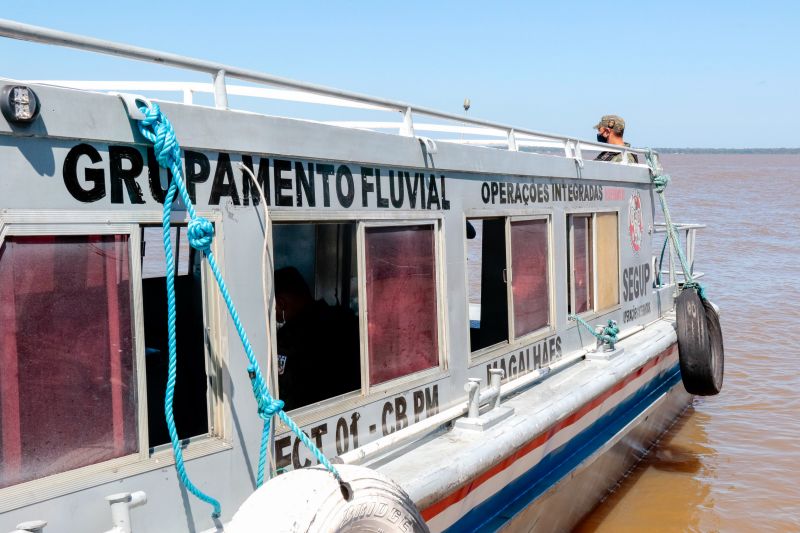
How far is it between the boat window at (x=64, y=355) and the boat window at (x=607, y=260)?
4.48 meters

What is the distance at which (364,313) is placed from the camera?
3.94 meters

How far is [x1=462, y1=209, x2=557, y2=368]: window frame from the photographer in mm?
4755

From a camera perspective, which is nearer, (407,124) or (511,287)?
(407,124)

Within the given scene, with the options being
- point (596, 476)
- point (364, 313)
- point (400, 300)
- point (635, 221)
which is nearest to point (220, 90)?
point (364, 313)

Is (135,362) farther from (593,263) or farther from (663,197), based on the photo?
(663,197)

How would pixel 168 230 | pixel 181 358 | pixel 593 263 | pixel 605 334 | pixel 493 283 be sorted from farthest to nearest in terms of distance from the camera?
1. pixel 593 263
2. pixel 605 334
3. pixel 493 283
4. pixel 181 358
5. pixel 168 230

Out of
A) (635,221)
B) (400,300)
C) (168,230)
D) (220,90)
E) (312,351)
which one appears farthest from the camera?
(635,221)

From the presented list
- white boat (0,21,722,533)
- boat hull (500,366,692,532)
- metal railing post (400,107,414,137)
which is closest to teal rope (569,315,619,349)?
white boat (0,21,722,533)

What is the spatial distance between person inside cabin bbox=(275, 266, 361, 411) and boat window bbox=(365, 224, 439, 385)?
8.6 inches

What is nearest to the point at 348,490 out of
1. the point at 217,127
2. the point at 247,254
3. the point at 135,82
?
the point at 247,254

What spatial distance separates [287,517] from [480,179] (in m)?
2.58

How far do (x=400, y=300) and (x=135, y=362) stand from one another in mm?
1615

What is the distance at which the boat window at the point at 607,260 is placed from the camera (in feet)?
21.6

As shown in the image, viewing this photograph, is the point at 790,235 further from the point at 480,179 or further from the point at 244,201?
the point at 244,201
